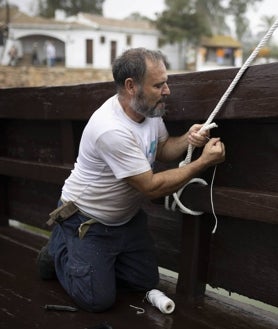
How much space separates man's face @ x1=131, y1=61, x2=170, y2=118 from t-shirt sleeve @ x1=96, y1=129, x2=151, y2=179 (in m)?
0.13

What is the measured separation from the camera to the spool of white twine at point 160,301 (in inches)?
85.8

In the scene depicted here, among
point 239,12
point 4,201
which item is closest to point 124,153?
point 4,201

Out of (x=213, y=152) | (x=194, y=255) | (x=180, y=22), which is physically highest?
(x=180, y=22)

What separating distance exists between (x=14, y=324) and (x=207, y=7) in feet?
198

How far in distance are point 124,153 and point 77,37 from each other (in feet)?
120

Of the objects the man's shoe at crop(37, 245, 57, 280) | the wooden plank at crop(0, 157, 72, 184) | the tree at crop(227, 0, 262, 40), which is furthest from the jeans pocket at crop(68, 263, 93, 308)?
the tree at crop(227, 0, 262, 40)

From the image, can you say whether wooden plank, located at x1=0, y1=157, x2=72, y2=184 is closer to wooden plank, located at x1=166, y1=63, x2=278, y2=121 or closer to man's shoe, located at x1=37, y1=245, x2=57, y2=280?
man's shoe, located at x1=37, y1=245, x2=57, y2=280

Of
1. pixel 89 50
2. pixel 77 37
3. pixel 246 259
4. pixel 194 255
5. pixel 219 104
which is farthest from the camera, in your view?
pixel 89 50

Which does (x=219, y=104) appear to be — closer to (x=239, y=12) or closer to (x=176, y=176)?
(x=176, y=176)

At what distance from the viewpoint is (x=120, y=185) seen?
2.28 meters

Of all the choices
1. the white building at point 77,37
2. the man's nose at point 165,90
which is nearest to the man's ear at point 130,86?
the man's nose at point 165,90

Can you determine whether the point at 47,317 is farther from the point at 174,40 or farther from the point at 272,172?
the point at 174,40

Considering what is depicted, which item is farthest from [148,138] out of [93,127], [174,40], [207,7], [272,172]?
[207,7]

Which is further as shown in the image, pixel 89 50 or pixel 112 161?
pixel 89 50
